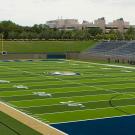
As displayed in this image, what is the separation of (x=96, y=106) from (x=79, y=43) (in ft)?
178

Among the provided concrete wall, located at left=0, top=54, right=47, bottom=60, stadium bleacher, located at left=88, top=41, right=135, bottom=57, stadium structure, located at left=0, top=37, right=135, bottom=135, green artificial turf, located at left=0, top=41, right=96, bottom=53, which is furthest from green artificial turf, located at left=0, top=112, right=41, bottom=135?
green artificial turf, located at left=0, top=41, right=96, bottom=53

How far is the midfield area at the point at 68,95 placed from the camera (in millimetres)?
19969

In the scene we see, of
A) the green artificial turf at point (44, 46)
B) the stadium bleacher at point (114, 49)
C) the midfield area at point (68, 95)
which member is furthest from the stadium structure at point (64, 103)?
the green artificial turf at point (44, 46)

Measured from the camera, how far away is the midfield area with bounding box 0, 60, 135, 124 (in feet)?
65.5

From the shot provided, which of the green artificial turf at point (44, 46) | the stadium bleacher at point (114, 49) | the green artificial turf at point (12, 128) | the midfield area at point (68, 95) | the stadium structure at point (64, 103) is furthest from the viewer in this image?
the green artificial turf at point (44, 46)

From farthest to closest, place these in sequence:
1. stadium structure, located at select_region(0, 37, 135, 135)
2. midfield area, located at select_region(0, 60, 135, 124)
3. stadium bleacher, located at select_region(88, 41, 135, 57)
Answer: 1. stadium bleacher, located at select_region(88, 41, 135, 57)
2. midfield area, located at select_region(0, 60, 135, 124)
3. stadium structure, located at select_region(0, 37, 135, 135)

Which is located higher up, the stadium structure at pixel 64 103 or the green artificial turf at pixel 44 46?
the green artificial turf at pixel 44 46

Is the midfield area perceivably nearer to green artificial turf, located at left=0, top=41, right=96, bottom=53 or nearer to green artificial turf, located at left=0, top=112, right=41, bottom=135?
green artificial turf, located at left=0, top=112, right=41, bottom=135

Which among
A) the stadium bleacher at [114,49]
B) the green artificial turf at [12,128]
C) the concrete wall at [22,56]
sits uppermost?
the stadium bleacher at [114,49]

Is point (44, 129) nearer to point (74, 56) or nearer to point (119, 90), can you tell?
point (119, 90)

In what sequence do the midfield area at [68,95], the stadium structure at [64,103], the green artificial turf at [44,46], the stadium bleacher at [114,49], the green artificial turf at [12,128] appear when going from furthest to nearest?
the green artificial turf at [44,46] < the stadium bleacher at [114,49] < the midfield area at [68,95] < the stadium structure at [64,103] < the green artificial turf at [12,128]

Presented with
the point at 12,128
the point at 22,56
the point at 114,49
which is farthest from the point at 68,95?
the point at 114,49

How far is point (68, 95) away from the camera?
25266 millimetres

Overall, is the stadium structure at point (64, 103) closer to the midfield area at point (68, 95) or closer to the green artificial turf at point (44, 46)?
the midfield area at point (68, 95)
